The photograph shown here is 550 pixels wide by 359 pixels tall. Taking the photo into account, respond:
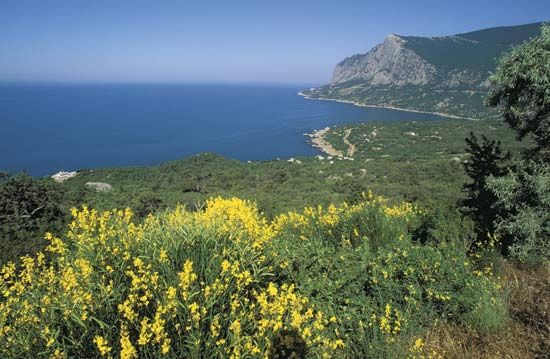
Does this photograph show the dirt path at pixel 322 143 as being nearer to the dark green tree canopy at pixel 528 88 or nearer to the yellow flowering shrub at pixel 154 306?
the dark green tree canopy at pixel 528 88

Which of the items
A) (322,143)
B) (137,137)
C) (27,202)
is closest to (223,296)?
(27,202)

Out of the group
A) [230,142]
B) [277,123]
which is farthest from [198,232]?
[277,123]

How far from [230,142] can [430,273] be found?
13366 cm

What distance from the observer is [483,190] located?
8.60 m

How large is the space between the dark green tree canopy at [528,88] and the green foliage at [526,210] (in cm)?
76

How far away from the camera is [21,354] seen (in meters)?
3.05

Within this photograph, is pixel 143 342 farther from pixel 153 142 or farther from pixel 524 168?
pixel 153 142

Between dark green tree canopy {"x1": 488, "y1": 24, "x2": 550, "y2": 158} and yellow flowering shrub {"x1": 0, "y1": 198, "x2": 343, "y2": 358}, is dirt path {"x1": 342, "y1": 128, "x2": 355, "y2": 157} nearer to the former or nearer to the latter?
dark green tree canopy {"x1": 488, "y1": 24, "x2": 550, "y2": 158}

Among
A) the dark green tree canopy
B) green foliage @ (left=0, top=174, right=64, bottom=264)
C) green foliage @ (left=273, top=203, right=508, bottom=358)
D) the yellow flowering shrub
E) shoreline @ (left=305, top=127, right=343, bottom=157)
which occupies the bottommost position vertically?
shoreline @ (left=305, top=127, right=343, bottom=157)

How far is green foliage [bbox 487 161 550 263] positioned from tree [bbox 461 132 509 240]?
349mm

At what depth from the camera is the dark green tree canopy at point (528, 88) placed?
691 cm

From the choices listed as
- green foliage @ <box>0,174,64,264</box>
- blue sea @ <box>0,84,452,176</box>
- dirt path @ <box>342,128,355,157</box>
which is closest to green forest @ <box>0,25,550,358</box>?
green foliage @ <box>0,174,64,264</box>

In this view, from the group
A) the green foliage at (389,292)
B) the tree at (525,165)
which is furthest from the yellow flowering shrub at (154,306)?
the tree at (525,165)

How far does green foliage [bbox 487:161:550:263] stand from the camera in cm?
643
